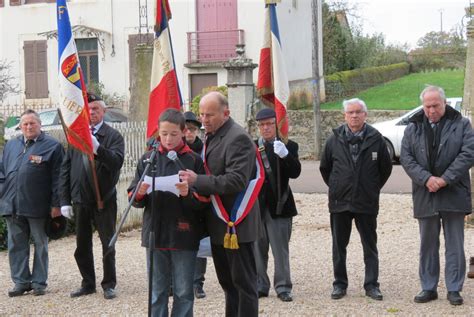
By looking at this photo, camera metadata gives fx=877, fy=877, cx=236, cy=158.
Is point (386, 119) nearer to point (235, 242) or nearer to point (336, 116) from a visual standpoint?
point (336, 116)

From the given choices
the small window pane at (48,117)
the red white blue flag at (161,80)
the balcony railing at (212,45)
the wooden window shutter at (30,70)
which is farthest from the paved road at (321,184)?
the wooden window shutter at (30,70)

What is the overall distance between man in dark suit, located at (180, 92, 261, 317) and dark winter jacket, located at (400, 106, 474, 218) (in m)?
2.06

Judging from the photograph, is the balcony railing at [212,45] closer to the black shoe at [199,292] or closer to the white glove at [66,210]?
the white glove at [66,210]

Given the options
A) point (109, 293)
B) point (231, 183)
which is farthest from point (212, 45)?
point (231, 183)

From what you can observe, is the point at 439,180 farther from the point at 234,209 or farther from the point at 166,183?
the point at 166,183

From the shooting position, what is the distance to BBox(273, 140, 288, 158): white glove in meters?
8.16

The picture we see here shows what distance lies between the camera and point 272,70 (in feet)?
30.2

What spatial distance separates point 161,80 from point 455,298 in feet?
11.5

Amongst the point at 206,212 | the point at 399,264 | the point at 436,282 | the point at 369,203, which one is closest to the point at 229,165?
the point at 206,212

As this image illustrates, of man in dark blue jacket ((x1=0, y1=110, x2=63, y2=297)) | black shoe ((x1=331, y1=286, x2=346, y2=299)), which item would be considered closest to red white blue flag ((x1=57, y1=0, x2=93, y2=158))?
man in dark blue jacket ((x1=0, y1=110, x2=63, y2=297))

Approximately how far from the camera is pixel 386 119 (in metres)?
24.3

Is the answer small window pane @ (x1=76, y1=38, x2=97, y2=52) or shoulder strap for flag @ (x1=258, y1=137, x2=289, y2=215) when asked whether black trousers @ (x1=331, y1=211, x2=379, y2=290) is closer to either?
shoulder strap for flag @ (x1=258, y1=137, x2=289, y2=215)

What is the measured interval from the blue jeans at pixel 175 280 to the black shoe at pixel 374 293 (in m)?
2.28

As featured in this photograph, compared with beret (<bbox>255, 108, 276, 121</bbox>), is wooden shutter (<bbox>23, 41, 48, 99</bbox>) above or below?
above
